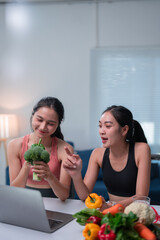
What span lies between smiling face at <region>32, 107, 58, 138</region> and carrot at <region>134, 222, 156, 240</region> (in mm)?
1131

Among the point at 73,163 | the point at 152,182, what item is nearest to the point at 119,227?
the point at 73,163

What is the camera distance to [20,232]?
124 cm

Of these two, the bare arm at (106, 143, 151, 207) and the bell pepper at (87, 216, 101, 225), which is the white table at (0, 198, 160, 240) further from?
the bare arm at (106, 143, 151, 207)

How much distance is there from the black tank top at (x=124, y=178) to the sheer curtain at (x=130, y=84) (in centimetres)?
246

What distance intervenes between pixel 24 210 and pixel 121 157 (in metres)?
1.00

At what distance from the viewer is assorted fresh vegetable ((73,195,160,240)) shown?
0.91m

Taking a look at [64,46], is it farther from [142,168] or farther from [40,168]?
[40,168]

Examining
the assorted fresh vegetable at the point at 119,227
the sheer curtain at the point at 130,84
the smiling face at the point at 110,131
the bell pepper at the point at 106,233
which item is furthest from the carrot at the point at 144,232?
the sheer curtain at the point at 130,84

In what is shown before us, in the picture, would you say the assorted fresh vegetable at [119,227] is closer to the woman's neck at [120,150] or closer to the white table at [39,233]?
Result: the white table at [39,233]

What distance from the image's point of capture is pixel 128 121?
2.03 m

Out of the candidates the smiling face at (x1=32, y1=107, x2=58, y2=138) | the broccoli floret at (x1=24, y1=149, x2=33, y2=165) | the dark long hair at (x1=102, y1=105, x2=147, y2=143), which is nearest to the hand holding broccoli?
the broccoli floret at (x1=24, y1=149, x2=33, y2=165)

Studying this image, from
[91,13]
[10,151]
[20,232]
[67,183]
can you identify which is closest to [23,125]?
[91,13]

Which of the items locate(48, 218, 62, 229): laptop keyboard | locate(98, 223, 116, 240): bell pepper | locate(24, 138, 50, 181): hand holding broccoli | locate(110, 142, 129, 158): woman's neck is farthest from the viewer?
locate(110, 142, 129, 158): woman's neck

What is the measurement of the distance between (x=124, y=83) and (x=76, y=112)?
2.99 ft
